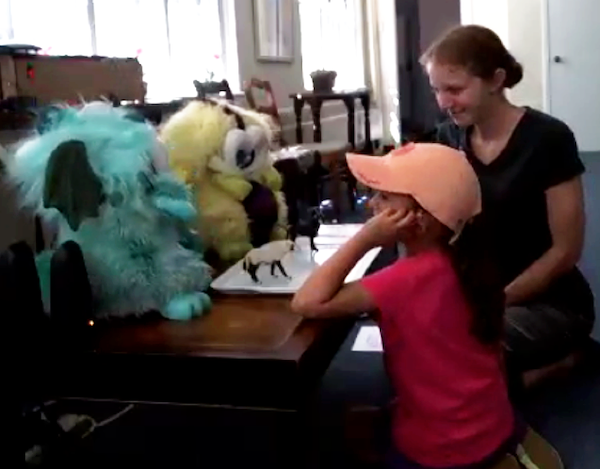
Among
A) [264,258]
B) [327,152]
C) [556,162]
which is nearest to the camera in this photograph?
[264,258]

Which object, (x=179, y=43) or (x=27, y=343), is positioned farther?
(x=179, y=43)

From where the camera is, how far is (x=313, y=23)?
639 cm

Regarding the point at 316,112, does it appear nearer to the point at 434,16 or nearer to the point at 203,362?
the point at 434,16

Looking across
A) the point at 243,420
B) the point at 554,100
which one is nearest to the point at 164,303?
the point at 243,420

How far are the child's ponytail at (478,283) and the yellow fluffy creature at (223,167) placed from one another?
2.30ft

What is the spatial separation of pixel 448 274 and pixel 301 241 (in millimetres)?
805

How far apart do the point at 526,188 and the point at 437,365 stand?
792 mm

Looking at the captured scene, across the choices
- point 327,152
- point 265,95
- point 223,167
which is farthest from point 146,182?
point 265,95

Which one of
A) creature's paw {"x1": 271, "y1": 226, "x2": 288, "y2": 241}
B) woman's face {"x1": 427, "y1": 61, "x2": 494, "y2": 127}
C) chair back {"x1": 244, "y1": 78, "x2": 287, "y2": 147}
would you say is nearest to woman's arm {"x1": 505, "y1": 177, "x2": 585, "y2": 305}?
woman's face {"x1": 427, "y1": 61, "x2": 494, "y2": 127}

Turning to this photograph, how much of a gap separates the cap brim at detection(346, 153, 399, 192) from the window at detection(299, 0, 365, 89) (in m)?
4.68

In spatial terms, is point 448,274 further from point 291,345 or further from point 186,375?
point 186,375

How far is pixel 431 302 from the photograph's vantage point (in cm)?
130

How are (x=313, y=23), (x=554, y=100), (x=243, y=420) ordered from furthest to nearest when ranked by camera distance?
(x=554, y=100), (x=313, y=23), (x=243, y=420)

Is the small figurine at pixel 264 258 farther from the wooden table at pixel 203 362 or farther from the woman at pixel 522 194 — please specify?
the woman at pixel 522 194
